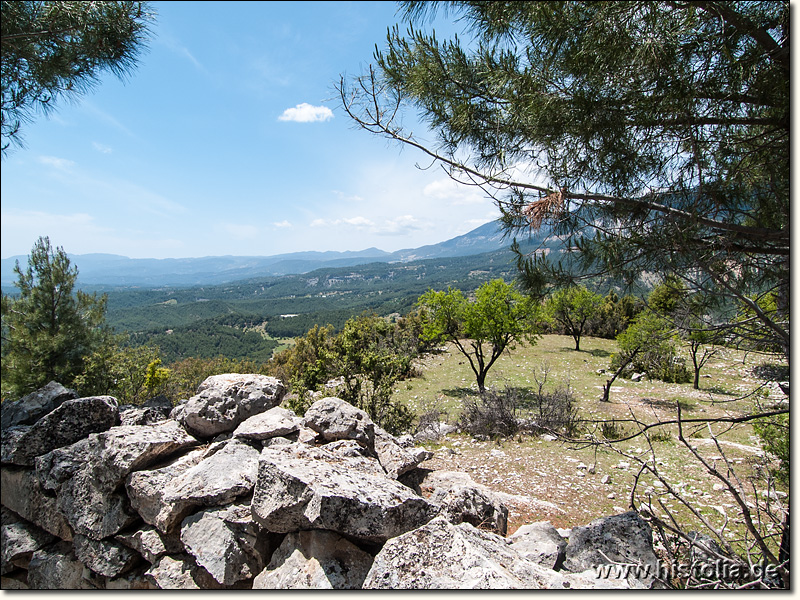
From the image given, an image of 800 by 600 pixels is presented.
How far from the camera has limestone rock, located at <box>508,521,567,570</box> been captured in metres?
3.08

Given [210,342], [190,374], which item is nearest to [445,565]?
[190,374]

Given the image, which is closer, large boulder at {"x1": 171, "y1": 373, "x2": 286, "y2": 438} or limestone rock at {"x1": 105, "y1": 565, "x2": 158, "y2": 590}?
limestone rock at {"x1": 105, "y1": 565, "x2": 158, "y2": 590}

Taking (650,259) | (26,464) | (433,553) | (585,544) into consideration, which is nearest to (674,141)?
(650,259)

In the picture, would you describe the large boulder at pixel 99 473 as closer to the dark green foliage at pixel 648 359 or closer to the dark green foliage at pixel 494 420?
the dark green foliage at pixel 494 420

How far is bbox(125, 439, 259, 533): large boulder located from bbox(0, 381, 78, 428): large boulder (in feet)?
6.11

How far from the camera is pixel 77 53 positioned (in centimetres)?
377

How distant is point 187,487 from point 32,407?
268cm

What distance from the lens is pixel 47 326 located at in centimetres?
1064

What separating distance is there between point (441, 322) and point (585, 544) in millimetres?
11119

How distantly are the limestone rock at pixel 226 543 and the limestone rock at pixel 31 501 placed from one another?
65.3 inches

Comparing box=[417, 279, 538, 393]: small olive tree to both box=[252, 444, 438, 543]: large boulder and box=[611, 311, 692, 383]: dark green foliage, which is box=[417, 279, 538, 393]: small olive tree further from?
Answer: box=[252, 444, 438, 543]: large boulder

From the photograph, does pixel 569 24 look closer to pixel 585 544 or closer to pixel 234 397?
pixel 585 544

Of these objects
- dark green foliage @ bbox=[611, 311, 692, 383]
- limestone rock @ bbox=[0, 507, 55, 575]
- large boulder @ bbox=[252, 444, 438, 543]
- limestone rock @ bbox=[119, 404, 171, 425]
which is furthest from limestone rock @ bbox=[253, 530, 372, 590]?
dark green foliage @ bbox=[611, 311, 692, 383]

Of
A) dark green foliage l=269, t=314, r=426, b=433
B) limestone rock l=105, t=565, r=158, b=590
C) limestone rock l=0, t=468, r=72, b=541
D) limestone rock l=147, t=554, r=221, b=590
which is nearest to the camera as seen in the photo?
limestone rock l=147, t=554, r=221, b=590
